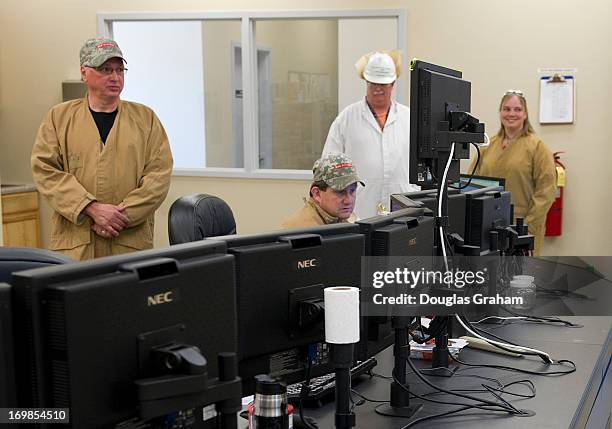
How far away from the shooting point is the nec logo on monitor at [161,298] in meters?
1.19

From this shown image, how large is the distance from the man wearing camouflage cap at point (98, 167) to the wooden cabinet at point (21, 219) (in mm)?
2248

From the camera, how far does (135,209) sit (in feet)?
11.3

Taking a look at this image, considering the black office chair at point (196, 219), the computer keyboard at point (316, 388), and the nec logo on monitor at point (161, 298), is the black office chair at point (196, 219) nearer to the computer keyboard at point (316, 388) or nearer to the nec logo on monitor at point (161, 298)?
the computer keyboard at point (316, 388)

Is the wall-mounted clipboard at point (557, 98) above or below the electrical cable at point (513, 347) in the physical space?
above

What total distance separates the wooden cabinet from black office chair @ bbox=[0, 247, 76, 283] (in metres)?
4.20

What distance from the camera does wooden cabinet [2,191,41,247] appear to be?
5535 millimetres

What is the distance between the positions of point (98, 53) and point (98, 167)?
0.49 meters

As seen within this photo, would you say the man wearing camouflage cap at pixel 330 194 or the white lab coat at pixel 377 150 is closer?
the man wearing camouflage cap at pixel 330 194

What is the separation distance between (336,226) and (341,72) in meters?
4.18

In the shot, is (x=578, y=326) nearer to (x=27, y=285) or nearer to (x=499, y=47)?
(x=27, y=285)

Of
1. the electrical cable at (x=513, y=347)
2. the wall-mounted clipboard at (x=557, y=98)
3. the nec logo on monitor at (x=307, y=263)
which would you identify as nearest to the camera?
the nec logo on monitor at (x=307, y=263)

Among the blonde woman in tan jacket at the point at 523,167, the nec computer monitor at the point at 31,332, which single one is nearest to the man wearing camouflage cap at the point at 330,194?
the blonde woman in tan jacket at the point at 523,167

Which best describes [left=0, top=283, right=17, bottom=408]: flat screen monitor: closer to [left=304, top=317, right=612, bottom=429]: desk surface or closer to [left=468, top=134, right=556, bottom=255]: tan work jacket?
[left=304, top=317, right=612, bottom=429]: desk surface

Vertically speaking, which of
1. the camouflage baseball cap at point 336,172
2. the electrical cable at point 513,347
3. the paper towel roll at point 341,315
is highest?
the camouflage baseball cap at point 336,172
